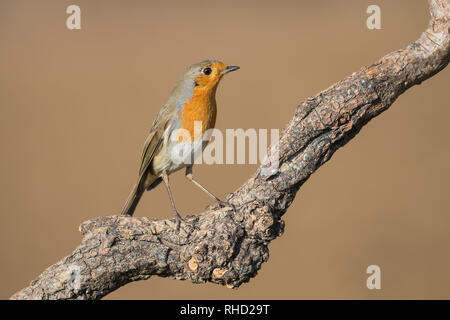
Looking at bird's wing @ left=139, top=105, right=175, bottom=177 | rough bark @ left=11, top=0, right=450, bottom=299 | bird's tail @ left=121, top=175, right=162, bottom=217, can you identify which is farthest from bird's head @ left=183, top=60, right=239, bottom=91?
rough bark @ left=11, top=0, right=450, bottom=299

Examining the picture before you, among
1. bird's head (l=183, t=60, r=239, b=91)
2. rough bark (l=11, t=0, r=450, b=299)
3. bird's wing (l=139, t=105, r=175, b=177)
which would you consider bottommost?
rough bark (l=11, t=0, r=450, b=299)

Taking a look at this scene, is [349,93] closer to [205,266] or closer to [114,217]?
[205,266]

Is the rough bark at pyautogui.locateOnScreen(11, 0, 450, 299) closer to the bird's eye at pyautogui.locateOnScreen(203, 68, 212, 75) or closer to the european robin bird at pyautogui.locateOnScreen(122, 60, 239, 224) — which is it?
the european robin bird at pyautogui.locateOnScreen(122, 60, 239, 224)

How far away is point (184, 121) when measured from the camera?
3309 mm

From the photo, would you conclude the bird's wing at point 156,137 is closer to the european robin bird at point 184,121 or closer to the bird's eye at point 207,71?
the european robin bird at point 184,121

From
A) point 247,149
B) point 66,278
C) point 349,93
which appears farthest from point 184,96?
point 66,278

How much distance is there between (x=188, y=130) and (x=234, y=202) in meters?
0.87

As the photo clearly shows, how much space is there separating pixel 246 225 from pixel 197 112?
3.61 ft

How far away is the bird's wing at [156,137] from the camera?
339 centimetres

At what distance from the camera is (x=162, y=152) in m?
3.42

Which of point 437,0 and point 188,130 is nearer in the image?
point 437,0

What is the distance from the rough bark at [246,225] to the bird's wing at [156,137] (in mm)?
971

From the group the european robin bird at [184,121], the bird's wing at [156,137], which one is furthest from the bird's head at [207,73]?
the bird's wing at [156,137]

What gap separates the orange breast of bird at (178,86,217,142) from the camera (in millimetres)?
3289
